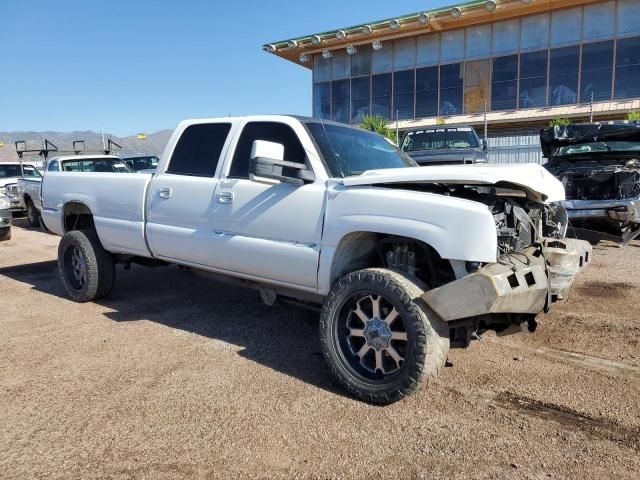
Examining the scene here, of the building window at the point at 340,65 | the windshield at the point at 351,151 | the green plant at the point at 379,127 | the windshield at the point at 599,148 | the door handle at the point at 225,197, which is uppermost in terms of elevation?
the building window at the point at 340,65

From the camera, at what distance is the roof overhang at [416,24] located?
24.0m

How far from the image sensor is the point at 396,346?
131 inches

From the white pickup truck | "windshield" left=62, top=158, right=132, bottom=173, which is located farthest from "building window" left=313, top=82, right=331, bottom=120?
the white pickup truck

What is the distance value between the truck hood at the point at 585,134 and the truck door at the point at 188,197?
24.3 feet

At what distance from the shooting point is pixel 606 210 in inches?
321

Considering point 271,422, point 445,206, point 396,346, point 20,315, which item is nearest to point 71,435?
point 271,422

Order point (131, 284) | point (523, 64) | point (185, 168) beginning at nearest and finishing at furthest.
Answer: point (185, 168), point (131, 284), point (523, 64)

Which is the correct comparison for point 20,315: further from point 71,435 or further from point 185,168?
point 71,435

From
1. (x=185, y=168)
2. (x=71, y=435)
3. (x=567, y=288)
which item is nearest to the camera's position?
(x=71, y=435)

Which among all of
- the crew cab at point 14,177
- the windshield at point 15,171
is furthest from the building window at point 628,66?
the windshield at point 15,171

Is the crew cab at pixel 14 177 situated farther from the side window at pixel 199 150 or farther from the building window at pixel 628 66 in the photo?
the building window at pixel 628 66

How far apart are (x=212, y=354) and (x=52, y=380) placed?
1155 millimetres

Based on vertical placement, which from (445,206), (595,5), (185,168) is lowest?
(445,206)

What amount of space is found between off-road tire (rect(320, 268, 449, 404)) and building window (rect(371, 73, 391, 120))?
87.3 feet
